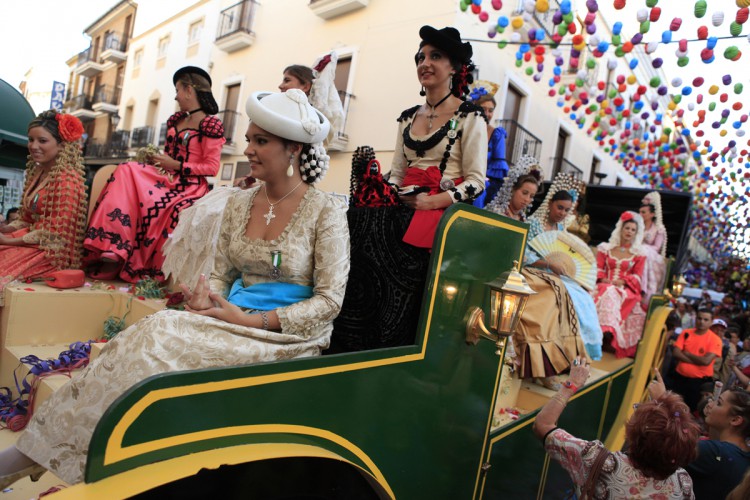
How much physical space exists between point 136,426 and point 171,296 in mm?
2213

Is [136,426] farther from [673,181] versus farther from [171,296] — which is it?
[673,181]

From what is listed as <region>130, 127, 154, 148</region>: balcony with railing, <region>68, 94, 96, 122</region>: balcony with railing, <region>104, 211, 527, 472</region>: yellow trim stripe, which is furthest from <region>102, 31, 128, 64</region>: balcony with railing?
<region>104, 211, 527, 472</region>: yellow trim stripe

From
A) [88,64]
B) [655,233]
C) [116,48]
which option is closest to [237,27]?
[116,48]

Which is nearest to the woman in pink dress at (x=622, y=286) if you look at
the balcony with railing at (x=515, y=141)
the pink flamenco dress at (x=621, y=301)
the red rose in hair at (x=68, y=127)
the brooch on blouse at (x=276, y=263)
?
the pink flamenco dress at (x=621, y=301)

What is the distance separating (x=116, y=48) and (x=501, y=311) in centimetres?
2785

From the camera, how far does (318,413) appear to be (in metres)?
1.50

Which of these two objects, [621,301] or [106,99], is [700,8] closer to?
[621,301]

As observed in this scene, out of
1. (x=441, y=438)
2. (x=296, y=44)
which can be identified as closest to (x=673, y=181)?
(x=296, y=44)

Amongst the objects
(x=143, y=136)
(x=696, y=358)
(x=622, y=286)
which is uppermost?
(x=143, y=136)

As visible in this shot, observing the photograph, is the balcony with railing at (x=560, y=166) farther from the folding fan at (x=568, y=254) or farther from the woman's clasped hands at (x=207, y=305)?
the woman's clasped hands at (x=207, y=305)

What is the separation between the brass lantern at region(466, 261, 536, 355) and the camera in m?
2.21

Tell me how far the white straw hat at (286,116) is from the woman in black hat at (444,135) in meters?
0.68

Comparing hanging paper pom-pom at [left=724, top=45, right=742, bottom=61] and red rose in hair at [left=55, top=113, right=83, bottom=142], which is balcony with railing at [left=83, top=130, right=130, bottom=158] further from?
hanging paper pom-pom at [left=724, top=45, right=742, bottom=61]

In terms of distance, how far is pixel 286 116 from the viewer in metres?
1.90
